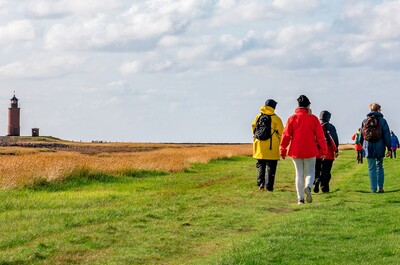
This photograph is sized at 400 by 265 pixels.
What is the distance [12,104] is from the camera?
427 ft

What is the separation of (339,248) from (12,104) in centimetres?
12300

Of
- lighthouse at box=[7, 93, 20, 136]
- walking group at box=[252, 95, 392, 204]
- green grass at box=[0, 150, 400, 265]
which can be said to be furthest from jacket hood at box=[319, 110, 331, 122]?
lighthouse at box=[7, 93, 20, 136]

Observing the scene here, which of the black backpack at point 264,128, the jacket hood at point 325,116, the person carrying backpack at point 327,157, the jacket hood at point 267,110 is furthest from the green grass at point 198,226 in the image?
the jacket hood at point 267,110

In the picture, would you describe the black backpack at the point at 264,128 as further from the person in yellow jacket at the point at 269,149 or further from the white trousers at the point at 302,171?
the white trousers at the point at 302,171

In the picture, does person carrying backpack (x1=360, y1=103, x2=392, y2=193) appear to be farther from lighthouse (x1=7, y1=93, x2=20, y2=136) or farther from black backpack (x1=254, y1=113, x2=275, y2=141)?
lighthouse (x1=7, y1=93, x2=20, y2=136)

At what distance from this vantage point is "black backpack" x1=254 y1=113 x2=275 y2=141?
21.7 m

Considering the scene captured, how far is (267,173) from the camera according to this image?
21594 millimetres

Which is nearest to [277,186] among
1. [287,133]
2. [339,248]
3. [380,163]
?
[380,163]

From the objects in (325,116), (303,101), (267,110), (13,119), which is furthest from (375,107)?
(13,119)

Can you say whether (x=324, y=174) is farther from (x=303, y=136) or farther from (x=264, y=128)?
(x=303, y=136)

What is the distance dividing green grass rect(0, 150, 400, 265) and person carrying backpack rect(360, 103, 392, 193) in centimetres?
46

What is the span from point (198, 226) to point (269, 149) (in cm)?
799

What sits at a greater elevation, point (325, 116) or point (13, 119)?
point (13, 119)

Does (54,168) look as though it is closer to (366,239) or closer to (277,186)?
(277,186)
